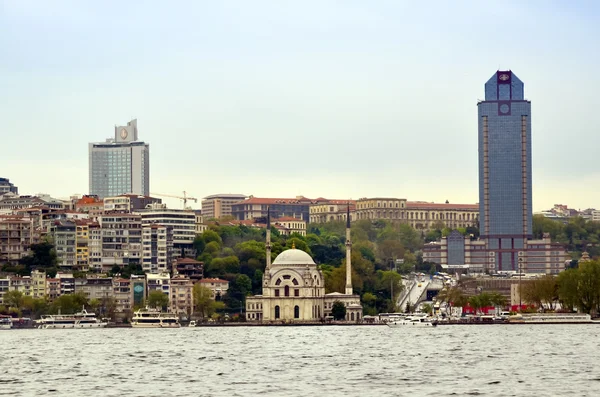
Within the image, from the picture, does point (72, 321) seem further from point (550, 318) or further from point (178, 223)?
point (178, 223)

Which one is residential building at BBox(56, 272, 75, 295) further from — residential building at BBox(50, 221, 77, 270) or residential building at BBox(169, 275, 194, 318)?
residential building at BBox(50, 221, 77, 270)

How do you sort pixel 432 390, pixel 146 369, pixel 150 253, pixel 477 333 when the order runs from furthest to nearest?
1. pixel 150 253
2. pixel 477 333
3. pixel 146 369
4. pixel 432 390

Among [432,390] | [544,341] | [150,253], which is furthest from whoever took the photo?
[150,253]

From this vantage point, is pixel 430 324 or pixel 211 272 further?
pixel 211 272

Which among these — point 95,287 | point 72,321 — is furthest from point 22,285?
point 72,321

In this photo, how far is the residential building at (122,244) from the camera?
17350cm

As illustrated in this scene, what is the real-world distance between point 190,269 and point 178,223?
16124 millimetres


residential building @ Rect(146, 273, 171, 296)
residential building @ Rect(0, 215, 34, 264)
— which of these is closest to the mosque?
residential building @ Rect(146, 273, 171, 296)

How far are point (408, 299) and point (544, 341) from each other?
7410 cm

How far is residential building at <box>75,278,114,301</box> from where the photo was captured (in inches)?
6201

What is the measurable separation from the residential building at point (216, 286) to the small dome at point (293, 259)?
5.72 meters

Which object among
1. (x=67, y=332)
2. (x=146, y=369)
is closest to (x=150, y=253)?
(x=67, y=332)

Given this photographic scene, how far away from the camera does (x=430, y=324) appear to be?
141 meters

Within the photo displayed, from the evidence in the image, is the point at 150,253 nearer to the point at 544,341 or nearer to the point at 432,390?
the point at 544,341
